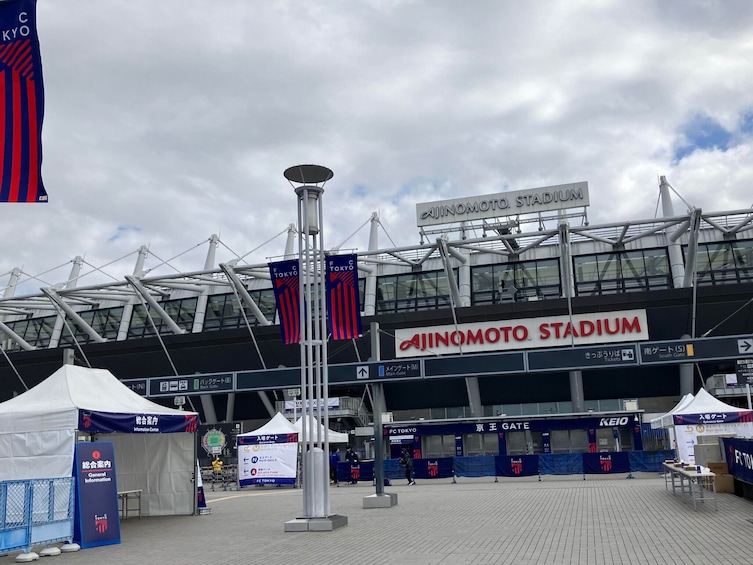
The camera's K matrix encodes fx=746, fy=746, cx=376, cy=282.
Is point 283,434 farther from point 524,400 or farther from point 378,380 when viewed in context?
point 524,400

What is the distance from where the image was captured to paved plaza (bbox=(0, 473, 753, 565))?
11.7m

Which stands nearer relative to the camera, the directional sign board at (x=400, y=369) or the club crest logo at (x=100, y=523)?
the club crest logo at (x=100, y=523)

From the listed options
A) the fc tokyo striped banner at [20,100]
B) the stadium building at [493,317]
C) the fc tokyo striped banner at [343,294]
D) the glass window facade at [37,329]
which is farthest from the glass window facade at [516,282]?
the fc tokyo striped banner at [20,100]

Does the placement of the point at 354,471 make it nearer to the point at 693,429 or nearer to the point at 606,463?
the point at 606,463

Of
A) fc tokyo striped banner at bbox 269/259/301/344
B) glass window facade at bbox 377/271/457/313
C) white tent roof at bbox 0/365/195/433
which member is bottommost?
white tent roof at bbox 0/365/195/433

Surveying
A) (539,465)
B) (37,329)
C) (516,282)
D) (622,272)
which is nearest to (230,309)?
(516,282)

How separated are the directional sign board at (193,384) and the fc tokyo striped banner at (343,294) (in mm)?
16264

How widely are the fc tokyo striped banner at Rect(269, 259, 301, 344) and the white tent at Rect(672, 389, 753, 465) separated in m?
15.5

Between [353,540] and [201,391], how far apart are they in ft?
75.8

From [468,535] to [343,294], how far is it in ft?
26.6

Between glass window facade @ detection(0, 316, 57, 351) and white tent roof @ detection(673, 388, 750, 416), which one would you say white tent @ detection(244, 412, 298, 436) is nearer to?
white tent roof @ detection(673, 388, 750, 416)

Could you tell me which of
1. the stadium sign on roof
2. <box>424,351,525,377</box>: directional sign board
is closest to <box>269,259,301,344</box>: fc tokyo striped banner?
<box>424,351,525,377</box>: directional sign board

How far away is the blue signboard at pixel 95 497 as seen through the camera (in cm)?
1458

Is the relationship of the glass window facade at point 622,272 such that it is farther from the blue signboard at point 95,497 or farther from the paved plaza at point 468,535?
the blue signboard at point 95,497
